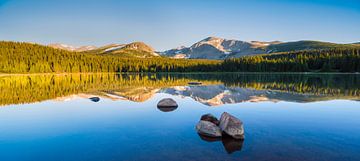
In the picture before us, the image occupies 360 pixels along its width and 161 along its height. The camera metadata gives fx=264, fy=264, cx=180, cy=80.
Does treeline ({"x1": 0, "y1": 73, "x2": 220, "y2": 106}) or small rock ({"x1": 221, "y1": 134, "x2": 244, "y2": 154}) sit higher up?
small rock ({"x1": 221, "y1": 134, "x2": 244, "y2": 154})

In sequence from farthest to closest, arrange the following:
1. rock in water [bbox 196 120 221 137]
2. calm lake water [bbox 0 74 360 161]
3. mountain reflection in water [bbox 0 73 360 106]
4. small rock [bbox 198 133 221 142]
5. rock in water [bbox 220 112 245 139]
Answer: mountain reflection in water [bbox 0 73 360 106] → rock in water [bbox 196 120 221 137] → rock in water [bbox 220 112 245 139] → small rock [bbox 198 133 221 142] → calm lake water [bbox 0 74 360 161]

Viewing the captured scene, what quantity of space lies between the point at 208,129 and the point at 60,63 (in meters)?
151

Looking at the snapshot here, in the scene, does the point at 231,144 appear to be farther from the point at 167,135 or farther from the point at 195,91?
the point at 195,91

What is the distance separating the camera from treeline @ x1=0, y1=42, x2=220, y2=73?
13212cm

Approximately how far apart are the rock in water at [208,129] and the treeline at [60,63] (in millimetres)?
135425

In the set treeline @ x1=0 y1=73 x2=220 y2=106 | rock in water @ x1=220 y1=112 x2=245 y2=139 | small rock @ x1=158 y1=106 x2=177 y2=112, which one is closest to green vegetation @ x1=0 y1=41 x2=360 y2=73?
treeline @ x1=0 y1=73 x2=220 y2=106

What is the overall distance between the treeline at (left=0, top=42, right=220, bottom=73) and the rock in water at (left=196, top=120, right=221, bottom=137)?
135 meters

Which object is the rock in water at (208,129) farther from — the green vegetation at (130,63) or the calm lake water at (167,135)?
the green vegetation at (130,63)

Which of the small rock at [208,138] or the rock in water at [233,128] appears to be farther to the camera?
the rock in water at [233,128]

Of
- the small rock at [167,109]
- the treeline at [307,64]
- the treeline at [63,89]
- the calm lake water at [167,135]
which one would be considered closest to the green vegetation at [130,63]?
the treeline at [307,64]

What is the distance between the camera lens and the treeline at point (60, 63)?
13212 centimetres

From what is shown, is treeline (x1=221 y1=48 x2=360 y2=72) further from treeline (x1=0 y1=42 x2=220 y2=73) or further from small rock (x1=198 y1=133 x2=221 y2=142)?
small rock (x1=198 y1=133 x2=221 y2=142)

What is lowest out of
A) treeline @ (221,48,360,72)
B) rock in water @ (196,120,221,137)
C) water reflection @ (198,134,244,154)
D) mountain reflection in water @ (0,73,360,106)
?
mountain reflection in water @ (0,73,360,106)

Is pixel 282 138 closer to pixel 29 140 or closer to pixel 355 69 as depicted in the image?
pixel 29 140
